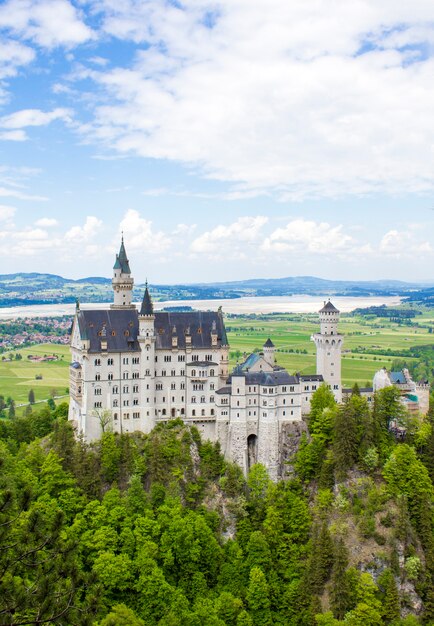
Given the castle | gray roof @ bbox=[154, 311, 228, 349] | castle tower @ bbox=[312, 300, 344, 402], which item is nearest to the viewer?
the castle

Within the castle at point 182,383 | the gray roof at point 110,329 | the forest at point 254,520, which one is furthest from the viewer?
the gray roof at point 110,329

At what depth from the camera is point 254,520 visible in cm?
8094

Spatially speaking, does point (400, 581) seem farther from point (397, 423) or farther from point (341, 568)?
point (397, 423)

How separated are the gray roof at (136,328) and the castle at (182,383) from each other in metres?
0.14

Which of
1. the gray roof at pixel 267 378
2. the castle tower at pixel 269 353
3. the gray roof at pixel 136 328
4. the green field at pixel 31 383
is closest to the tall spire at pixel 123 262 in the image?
the gray roof at pixel 136 328

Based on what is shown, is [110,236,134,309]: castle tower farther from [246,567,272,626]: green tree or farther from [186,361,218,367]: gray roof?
[246,567,272,626]: green tree

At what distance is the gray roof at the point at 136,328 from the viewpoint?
8725 centimetres

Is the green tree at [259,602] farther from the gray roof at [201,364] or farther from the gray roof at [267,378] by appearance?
the gray roof at [201,364]

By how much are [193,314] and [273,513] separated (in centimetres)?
3018

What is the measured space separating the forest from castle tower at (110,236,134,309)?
2088cm

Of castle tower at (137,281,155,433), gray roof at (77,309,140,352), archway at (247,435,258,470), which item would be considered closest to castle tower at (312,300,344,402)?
archway at (247,435,258,470)

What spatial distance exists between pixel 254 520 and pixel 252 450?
10.6 m

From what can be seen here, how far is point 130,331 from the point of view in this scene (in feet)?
292

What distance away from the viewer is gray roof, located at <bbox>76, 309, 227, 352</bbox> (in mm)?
87250
